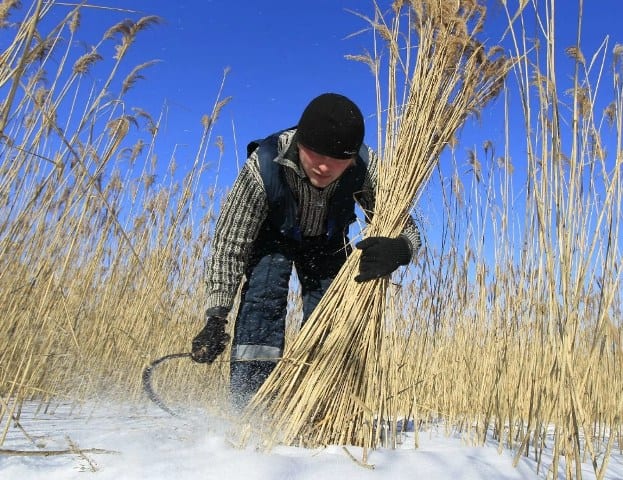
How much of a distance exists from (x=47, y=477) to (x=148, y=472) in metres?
0.22

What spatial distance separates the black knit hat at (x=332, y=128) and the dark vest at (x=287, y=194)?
5.2 inches

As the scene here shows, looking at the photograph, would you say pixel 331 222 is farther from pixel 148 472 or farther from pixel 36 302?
pixel 36 302

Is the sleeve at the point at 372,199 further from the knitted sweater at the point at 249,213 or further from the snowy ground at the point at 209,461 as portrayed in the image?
the snowy ground at the point at 209,461

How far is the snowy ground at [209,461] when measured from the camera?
42.4 inches

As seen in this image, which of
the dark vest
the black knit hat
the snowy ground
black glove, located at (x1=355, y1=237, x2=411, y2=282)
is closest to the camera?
the snowy ground

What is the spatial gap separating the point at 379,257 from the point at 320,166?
1.32 feet

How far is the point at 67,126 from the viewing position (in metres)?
2.61

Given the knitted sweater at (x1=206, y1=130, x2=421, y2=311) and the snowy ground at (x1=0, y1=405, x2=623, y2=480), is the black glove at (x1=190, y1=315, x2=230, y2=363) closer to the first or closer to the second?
the knitted sweater at (x1=206, y1=130, x2=421, y2=311)

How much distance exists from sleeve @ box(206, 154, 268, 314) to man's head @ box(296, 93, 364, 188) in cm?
20

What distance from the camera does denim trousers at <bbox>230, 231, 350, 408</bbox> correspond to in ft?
5.90

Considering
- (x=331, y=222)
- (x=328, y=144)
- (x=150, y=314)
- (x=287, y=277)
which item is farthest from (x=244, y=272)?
(x=150, y=314)

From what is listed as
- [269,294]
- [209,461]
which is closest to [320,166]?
[269,294]

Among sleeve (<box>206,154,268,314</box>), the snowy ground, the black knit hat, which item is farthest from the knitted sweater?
the snowy ground

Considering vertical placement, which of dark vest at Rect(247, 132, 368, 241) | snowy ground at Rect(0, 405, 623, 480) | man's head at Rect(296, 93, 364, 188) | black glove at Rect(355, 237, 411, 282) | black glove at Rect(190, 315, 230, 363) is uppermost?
man's head at Rect(296, 93, 364, 188)
